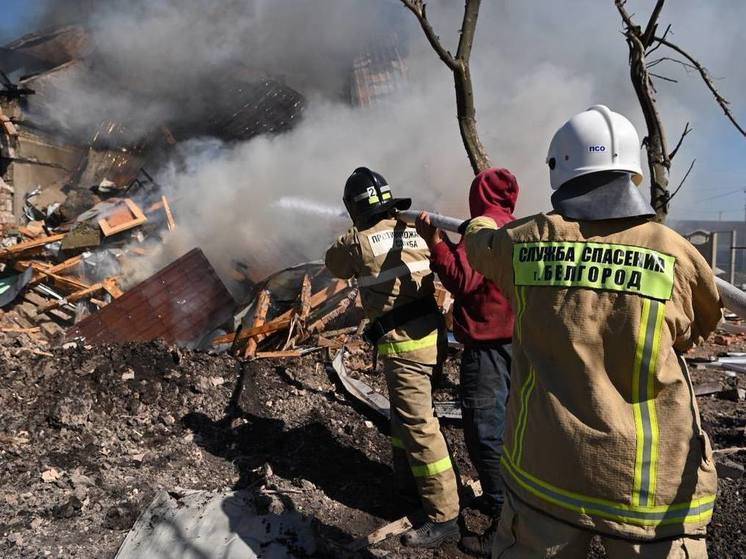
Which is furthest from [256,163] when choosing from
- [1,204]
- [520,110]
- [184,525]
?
[184,525]

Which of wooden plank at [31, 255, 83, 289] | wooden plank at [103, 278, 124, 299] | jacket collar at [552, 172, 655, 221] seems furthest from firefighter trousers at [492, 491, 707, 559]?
wooden plank at [31, 255, 83, 289]

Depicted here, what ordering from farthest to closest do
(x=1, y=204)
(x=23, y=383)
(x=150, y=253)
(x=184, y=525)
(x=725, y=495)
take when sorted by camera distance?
(x=1, y=204) < (x=150, y=253) < (x=23, y=383) < (x=725, y=495) < (x=184, y=525)

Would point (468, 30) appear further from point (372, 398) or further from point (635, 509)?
point (635, 509)

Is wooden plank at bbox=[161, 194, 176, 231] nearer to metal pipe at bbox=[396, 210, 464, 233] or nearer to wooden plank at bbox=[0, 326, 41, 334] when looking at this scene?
wooden plank at bbox=[0, 326, 41, 334]

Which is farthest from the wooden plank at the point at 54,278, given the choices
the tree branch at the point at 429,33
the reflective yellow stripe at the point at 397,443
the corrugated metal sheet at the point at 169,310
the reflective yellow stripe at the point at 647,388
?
the reflective yellow stripe at the point at 647,388

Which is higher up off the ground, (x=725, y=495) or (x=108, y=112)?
(x=108, y=112)

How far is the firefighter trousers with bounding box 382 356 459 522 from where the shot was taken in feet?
9.34

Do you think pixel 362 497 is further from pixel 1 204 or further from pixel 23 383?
pixel 1 204

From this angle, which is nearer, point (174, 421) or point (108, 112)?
point (174, 421)

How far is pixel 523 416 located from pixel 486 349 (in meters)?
1.29

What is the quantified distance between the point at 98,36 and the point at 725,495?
13.3 metres

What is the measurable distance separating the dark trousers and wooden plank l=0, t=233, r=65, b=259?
6.79 meters

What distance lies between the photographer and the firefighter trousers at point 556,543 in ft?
4.68

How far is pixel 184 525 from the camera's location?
8.98 feet
